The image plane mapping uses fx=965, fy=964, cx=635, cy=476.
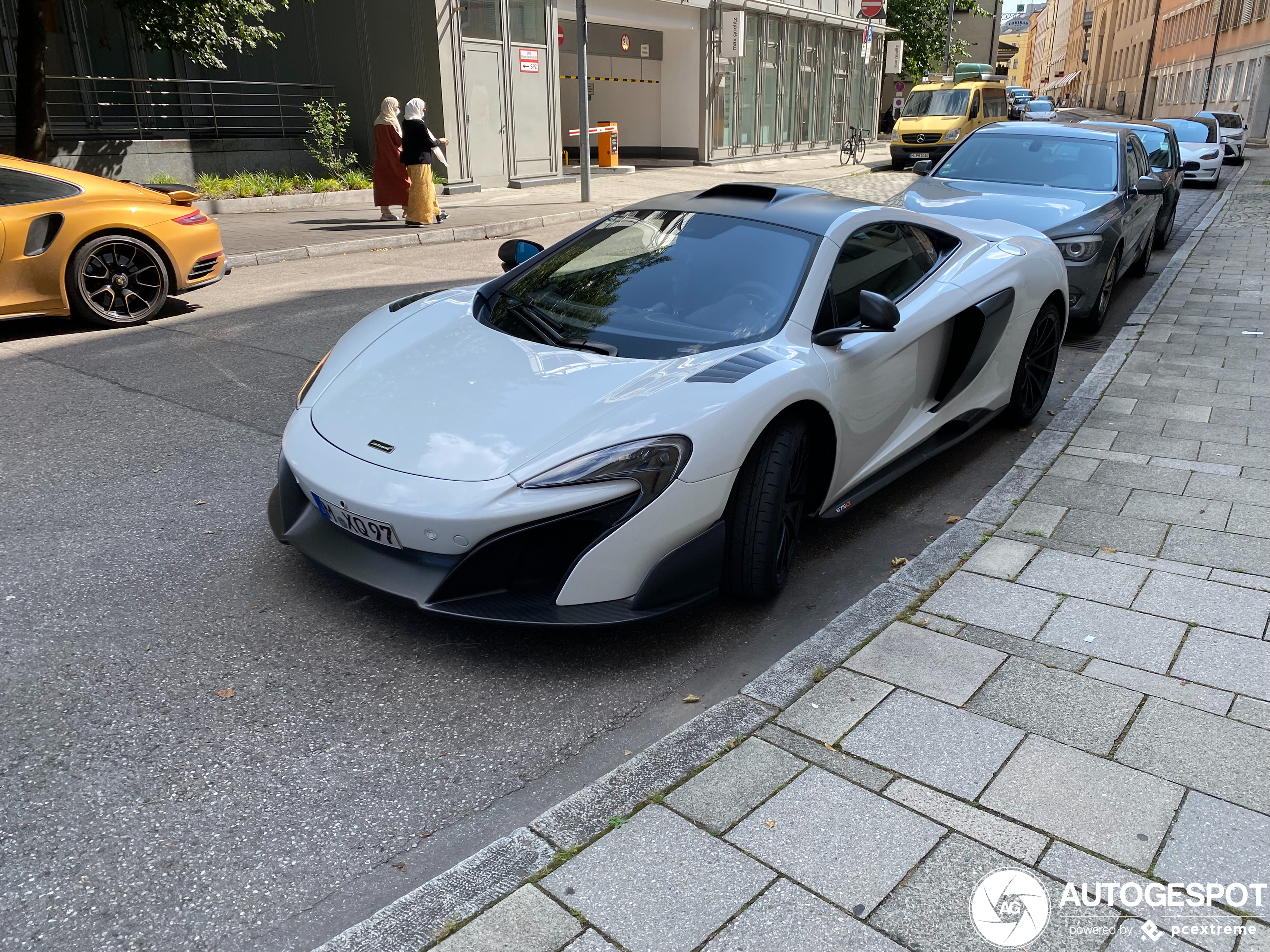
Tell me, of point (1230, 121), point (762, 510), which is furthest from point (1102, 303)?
point (1230, 121)

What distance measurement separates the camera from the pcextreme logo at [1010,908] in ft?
6.73

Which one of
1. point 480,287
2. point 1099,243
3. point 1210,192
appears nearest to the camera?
point 480,287

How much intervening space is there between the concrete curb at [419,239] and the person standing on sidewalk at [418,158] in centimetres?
27

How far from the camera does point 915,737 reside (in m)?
2.70

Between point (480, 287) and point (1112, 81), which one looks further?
point (1112, 81)

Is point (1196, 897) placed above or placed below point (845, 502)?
below

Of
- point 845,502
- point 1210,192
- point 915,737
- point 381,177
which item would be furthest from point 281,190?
point 1210,192

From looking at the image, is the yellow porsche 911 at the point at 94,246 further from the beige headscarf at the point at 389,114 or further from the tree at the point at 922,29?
the tree at the point at 922,29

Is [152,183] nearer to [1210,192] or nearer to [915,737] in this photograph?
[915,737]

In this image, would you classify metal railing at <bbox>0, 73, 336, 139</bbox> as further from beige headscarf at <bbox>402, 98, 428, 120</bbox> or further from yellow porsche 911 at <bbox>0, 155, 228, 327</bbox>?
yellow porsche 911 at <bbox>0, 155, 228, 327</bbox>

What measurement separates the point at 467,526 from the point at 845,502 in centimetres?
164

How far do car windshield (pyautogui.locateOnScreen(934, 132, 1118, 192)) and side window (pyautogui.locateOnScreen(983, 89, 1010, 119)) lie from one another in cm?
1798

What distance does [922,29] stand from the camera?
139ft

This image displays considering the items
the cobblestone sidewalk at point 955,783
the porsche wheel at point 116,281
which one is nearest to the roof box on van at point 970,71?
the porsche wheel at point 116,281
